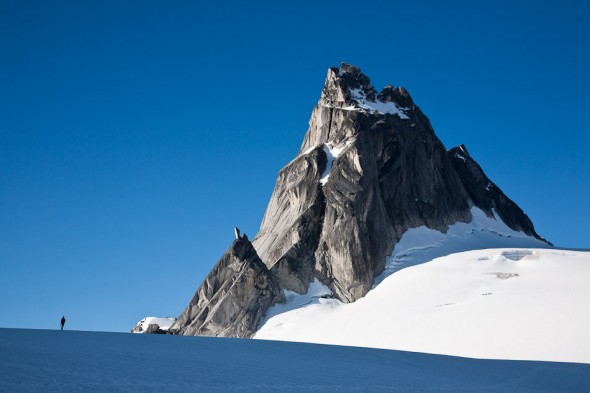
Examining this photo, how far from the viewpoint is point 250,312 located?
2267 inches

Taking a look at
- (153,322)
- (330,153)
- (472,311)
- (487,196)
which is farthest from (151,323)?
(487,196)

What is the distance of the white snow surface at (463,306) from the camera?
4238cm

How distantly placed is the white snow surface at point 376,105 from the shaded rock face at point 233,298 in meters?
21.0

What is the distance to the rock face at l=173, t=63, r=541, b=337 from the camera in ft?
197

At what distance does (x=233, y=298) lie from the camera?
58.1 meters

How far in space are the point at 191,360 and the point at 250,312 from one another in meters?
35.8

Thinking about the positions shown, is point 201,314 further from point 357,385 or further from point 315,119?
point 357,385

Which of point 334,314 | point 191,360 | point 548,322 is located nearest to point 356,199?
point 334,314

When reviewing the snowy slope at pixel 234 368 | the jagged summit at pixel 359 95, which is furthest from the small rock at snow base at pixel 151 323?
the snowy slope at pixel 234 368

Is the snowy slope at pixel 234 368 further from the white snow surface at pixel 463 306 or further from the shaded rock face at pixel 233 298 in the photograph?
the shaded rock face at pixel 233 298

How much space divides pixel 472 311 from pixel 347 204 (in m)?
17.3

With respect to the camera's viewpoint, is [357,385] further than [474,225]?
No

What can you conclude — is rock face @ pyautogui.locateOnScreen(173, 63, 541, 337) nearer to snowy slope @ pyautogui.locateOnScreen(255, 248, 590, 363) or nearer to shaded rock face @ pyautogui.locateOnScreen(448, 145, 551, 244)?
shaded rock face @ pyautogui.locateOnScreen(448, 145, 551, 244)

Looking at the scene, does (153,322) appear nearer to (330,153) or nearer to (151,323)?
(151,323)
